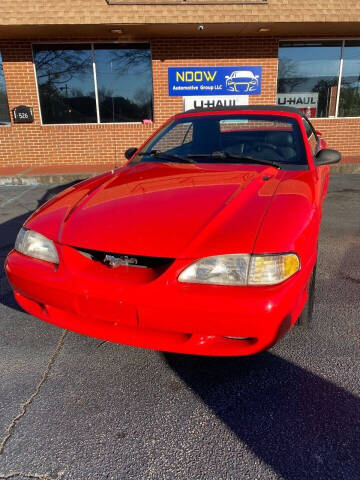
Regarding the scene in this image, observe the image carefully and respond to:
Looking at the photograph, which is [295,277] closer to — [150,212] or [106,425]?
[150,212]

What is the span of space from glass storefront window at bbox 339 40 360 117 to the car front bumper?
9.61 m

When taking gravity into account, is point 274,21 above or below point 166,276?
above

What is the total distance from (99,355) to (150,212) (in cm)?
98

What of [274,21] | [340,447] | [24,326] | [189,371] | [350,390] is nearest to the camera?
[340,447]

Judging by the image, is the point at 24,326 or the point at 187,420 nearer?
the point at 187,420

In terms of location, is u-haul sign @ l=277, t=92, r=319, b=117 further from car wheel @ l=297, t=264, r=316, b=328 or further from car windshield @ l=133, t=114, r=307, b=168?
car wheel @ l=297, t=264, r=316, b=328

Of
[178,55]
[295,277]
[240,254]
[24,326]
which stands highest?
[178,55]

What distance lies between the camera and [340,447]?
1587mm

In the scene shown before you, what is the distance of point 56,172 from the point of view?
28.0ft

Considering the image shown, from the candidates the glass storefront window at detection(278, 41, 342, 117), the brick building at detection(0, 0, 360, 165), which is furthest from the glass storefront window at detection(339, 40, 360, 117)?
the glass storefront window at detection(278, 41, 342, 117)

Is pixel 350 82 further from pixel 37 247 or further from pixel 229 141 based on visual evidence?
pixel 37 247

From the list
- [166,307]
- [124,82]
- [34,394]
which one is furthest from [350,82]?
[34,394]

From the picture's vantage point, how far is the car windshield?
297cm

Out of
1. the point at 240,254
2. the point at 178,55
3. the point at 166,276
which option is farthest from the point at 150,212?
the point at 178,55
